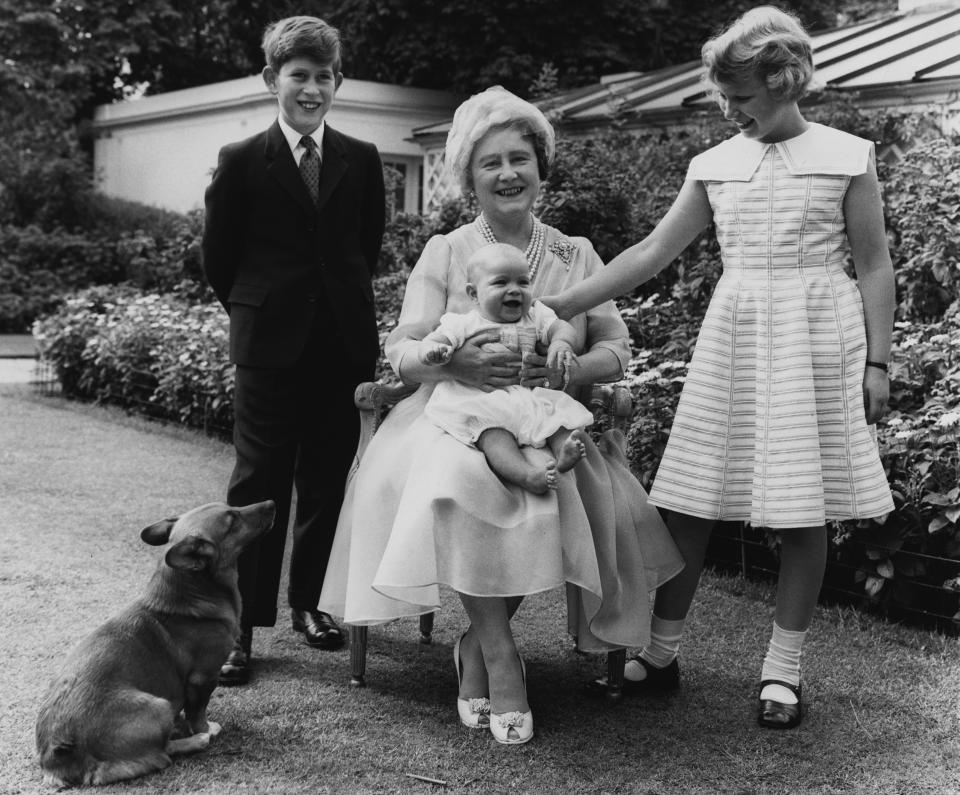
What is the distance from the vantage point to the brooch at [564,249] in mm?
3699

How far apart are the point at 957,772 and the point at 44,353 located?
9.15m

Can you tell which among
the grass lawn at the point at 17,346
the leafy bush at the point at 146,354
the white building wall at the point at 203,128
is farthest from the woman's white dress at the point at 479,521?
the white building wall at the point at 203,128

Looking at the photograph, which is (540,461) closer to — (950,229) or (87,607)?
(87,607)

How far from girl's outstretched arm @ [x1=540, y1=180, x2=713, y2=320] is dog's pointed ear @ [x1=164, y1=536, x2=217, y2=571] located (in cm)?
124

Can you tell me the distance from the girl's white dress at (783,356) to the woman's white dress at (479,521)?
24 centimetres

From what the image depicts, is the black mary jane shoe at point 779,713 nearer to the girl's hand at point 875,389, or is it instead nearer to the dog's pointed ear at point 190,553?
the girl's hand at point 875,389

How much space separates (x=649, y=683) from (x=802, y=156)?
5.40 ft

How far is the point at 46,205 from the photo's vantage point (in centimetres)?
1927

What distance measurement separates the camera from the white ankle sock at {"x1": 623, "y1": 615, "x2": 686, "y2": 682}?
11.9ft

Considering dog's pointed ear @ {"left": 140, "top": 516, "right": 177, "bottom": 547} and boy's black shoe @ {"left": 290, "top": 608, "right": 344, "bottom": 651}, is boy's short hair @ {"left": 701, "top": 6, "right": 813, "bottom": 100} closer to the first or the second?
dog's pointed ear @ {"left": 140, "top": 516, "right": 177, "bottom": 547}

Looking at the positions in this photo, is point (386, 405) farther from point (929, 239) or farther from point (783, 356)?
point (929, 239)

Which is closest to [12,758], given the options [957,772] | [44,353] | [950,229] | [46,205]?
[957,772]

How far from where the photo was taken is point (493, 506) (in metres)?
3.18

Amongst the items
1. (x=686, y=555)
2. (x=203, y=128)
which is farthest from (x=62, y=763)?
(x=203, y=128)
